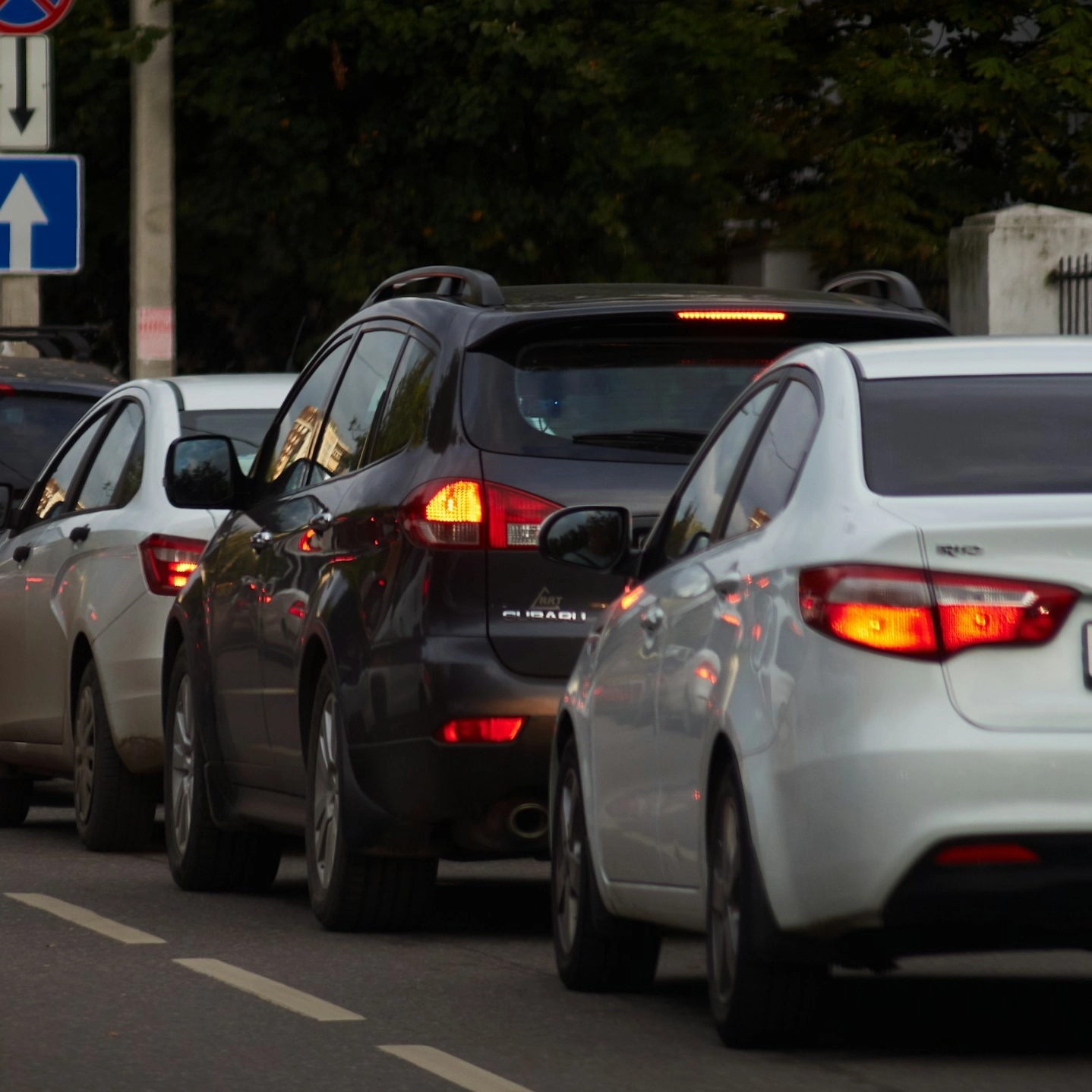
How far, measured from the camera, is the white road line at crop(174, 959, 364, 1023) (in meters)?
7.16

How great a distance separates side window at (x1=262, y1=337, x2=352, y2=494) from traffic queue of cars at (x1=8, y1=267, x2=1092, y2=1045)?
0.02m

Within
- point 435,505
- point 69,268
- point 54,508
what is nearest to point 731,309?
point 435,505

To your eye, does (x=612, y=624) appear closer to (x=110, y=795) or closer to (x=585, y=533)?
(x=585, y=533)

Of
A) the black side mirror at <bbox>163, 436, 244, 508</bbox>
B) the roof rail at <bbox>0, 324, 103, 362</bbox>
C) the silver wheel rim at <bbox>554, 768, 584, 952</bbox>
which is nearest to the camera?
the silver wheel rim at <bbox>554, 768, 584, 952</bbox>

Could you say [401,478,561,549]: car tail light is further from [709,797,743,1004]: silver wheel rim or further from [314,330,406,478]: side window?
[709,797,743,1004]: silver wheel rim

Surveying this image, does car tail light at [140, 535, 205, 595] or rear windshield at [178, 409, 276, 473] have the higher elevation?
rear windshield at [178, 409, 276, 473]

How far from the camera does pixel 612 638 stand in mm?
7422

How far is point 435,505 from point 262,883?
2542mm

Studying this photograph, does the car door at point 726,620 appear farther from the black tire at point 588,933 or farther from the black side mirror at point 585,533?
the black tire at point 588,933

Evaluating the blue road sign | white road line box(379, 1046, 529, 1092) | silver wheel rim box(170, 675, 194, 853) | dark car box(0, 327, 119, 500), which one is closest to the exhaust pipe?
white road line box(379, 1046, 529, 1092)

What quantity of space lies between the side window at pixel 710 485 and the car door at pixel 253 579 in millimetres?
2401

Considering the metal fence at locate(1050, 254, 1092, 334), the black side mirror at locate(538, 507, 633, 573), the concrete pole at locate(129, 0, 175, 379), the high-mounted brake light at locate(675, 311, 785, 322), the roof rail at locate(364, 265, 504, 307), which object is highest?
the concrete pole at locate(129, 0, 175, 379)

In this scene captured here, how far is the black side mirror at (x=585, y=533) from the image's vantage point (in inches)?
290

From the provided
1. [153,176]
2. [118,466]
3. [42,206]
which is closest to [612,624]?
[118,466]
